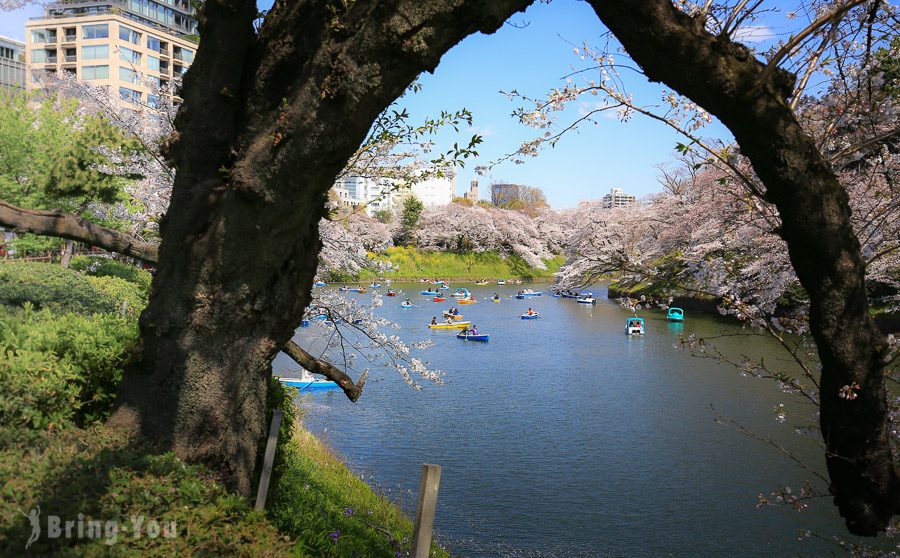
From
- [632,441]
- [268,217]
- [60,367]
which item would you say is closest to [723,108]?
[268,217]

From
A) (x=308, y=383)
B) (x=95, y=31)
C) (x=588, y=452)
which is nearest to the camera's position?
(x=588, y=452)

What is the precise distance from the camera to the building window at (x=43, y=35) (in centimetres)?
4334

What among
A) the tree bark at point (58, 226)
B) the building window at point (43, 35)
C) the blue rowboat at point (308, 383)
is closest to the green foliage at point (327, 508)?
the tree bark at point (58, 226)

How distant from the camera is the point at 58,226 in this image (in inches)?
125

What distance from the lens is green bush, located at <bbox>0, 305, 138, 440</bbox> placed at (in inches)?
115

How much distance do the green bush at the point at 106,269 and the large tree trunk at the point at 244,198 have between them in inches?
581

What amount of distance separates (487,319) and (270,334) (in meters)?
24.9

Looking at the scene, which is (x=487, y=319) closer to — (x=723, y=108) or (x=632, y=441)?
(x=632, y=441)

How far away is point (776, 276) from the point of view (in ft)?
21.1

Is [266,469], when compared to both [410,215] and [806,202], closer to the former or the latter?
[806,202]

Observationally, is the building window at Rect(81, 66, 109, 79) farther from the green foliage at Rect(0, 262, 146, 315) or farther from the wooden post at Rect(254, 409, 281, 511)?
the wooden post at Rect(254, 409, 281, 511)

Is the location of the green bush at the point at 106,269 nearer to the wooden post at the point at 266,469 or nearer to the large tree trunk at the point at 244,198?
the wooden post at the point at 266,469

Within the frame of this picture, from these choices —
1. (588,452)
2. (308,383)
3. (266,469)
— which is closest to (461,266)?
(308,383)

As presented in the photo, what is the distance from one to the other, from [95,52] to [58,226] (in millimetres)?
44456
